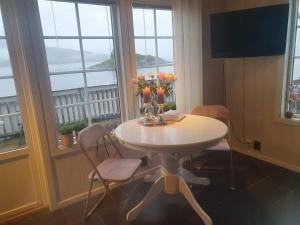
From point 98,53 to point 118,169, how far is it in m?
1.19

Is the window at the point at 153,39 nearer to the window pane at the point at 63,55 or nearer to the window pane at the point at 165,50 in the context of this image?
the window pane at the point at 165,50

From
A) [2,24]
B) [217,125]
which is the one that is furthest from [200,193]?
[2,24]

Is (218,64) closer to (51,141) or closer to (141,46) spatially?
(141,46)

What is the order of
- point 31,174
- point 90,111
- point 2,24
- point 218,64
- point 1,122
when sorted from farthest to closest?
point 218,64 < point 90,111 < point 31,174 < point 1,122 < point 2,24

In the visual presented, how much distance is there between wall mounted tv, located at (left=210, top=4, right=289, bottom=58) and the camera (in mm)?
2359

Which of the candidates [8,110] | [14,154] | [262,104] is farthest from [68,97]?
[262,104]

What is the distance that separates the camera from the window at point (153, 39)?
2541 mm

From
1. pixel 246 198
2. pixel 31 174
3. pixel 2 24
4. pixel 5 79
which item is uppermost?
pixel 2 24

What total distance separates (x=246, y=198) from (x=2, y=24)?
2646mm

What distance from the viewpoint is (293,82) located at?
2598 mm

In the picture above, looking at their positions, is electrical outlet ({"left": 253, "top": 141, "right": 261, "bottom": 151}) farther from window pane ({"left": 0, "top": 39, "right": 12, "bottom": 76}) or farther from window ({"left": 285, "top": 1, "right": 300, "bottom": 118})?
window pane ({"left": 0, "top": 39, "right": 12, "bottom": 76})

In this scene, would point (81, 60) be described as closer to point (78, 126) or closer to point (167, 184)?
point (78, 126)

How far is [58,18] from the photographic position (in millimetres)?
2074

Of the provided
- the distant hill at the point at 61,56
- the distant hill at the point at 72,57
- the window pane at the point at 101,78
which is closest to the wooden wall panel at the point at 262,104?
the distant hill at the point at 72,57
